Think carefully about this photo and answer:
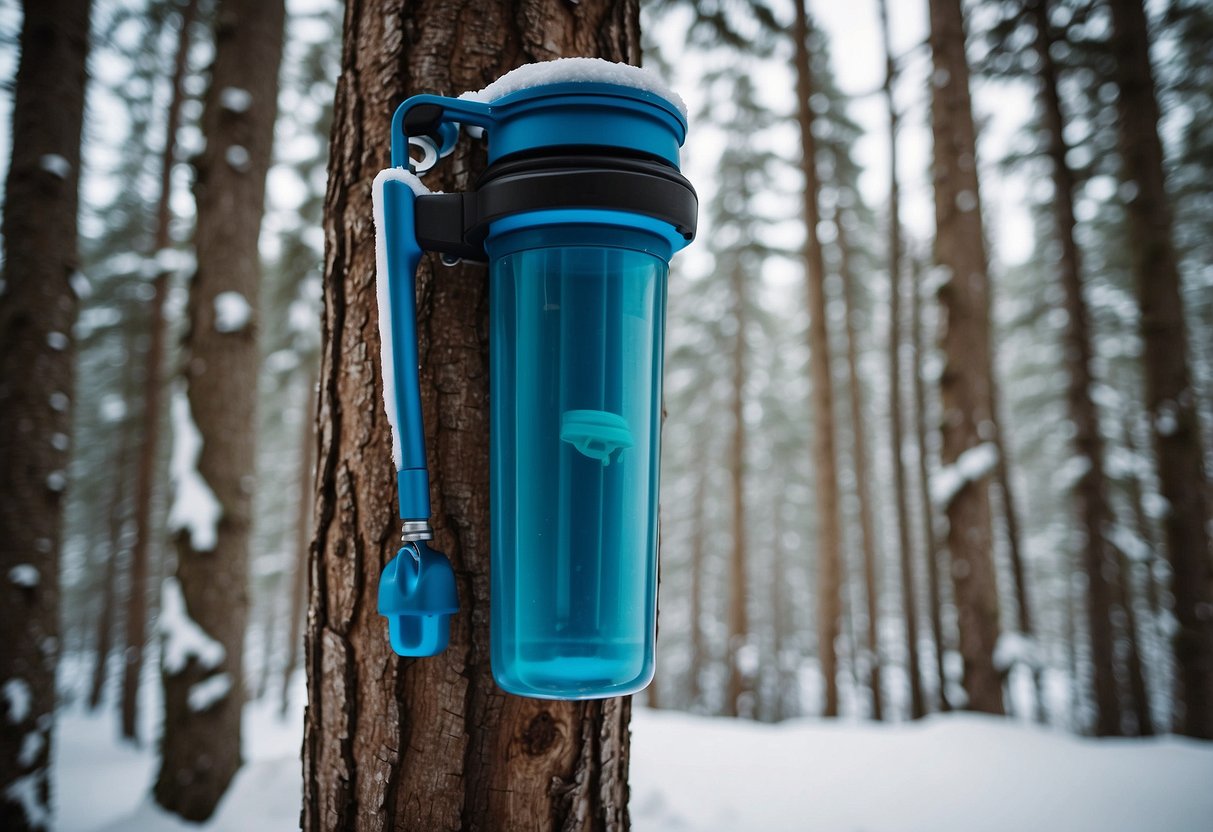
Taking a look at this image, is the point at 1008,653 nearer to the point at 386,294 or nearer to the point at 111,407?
the point at 386,294

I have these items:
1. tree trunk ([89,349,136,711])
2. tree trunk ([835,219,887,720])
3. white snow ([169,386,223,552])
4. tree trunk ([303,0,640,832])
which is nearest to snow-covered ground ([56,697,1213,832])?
white snow ([169,386,223,552])

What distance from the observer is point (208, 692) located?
12.3 ft

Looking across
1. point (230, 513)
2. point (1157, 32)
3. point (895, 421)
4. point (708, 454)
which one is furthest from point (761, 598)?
point (230, 513)

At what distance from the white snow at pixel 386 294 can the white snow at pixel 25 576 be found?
3924 mm

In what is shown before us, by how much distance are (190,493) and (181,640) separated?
88cm

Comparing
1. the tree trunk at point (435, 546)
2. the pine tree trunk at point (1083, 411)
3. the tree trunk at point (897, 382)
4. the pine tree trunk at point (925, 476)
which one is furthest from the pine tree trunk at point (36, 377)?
the pine tree trunk at point (925, 476)

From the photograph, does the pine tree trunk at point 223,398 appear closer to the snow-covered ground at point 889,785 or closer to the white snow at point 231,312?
the white snow at point 231,312

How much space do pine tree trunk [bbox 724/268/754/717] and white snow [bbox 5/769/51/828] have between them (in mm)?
9427

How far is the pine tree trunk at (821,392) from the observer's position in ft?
24.5

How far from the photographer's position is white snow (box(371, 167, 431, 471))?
860 millimetres

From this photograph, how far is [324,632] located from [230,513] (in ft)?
11.4

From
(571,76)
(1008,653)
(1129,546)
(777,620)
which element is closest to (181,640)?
(571,76)

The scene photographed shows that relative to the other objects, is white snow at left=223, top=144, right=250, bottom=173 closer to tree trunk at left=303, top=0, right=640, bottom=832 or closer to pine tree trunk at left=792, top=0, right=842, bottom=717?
tree trunk at left=303, top=0, right=640, bottom=832

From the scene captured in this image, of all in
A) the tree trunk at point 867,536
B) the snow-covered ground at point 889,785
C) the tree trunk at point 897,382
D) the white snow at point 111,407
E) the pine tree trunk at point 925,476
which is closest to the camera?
the snow-covered ground at point 889,785
